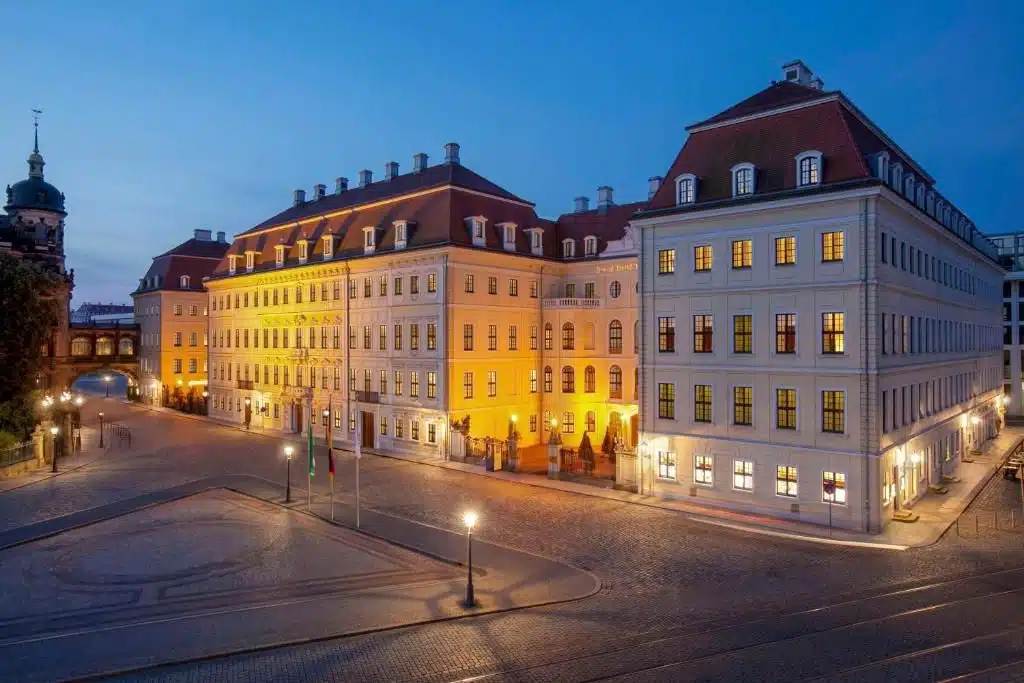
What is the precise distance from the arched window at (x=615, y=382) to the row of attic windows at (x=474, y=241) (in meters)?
8.01

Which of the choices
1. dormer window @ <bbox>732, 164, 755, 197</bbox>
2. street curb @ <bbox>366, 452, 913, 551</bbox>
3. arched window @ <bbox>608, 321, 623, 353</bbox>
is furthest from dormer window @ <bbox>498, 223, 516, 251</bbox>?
dormer window @ <bbox>732, 164, 755, 197</bbox>

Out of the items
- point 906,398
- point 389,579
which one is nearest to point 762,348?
point 906,398

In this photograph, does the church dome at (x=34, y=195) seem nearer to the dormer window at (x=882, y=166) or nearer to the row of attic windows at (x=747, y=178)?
the row of attic windows at (x=747, y=178)

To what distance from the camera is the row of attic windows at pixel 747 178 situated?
27.0 meters

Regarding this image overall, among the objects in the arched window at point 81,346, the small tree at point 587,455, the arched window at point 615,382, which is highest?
the arched window at point 81,346

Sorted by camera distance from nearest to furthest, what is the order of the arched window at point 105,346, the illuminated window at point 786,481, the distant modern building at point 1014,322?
the illuminated window at point 786,481 < the distant modern building at point 1014,322 < the arched window at point 105,346

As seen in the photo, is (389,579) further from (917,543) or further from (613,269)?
(613,269)

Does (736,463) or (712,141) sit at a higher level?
(712,141)

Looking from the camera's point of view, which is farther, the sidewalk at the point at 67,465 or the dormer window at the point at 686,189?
the sidewalk at the point at 67,465

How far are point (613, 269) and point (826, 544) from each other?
25618mm

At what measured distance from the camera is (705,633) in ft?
54.3

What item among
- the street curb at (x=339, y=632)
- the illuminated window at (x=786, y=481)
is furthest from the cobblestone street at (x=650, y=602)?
the illuminated window at (x=786, y=481)

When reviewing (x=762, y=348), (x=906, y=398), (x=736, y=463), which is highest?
(x=762, y=348)

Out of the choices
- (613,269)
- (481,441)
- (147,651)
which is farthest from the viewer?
(613,269)
